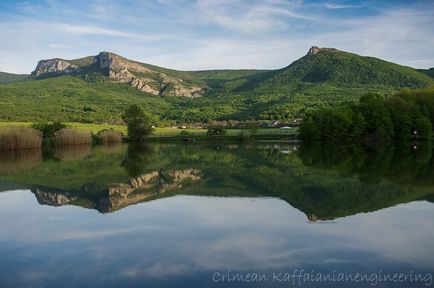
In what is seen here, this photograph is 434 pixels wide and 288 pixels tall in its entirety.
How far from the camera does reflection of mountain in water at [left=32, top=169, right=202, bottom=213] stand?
19.0 metres

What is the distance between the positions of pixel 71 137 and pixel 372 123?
5057 centimetres

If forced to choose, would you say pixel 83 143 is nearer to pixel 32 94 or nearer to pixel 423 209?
pixel 423 209

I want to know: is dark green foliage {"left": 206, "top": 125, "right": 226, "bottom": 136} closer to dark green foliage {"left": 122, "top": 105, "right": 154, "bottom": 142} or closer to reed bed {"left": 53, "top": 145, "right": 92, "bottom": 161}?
Result: dark green foliage {"left": 122, "top": 105, "right": 154, "bottom": 142}

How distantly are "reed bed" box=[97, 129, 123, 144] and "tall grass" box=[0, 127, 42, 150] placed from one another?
55.6 feet

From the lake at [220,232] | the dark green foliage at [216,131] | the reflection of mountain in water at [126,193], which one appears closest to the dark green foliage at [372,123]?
the dark green foliage at [216,131]

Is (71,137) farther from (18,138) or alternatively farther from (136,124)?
(136,124)

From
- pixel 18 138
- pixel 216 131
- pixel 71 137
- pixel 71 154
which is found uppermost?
pixel 18 138

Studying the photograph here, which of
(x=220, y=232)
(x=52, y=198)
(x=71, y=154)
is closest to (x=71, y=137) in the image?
(x=71, y=154)

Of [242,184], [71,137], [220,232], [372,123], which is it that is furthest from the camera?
[372,123]

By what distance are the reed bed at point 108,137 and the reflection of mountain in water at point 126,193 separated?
54300 mm

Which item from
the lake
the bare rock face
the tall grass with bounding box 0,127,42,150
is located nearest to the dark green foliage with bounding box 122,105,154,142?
the tall grass with bounding box 0,127,42,150

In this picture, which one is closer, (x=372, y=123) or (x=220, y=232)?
(x=220, y=232)

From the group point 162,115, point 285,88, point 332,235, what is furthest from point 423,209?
point 285,88

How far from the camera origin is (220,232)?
1345cm
